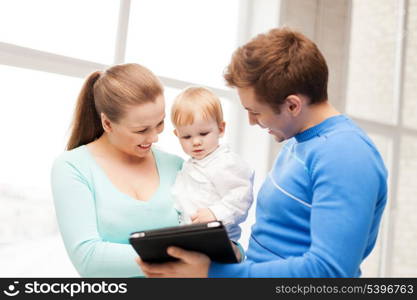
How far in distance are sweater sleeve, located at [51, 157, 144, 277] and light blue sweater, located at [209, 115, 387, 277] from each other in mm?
319

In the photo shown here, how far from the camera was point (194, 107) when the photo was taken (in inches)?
73.2

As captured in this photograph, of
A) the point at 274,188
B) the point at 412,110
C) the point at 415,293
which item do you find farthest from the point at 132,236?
the point at 412,110

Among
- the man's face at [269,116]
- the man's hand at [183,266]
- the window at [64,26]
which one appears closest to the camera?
the man's hand at [183,266]

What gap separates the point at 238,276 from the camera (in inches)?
55.6

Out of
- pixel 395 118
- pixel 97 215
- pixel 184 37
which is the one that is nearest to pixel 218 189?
pixel 97 215

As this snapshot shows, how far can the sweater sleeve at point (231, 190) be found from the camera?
1.79 m

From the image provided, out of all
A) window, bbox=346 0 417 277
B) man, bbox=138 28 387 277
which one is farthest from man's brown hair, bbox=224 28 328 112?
window, bbox=346 0 417 277

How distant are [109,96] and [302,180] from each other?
0.73 metres

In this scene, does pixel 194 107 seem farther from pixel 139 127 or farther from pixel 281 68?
pixel 281 68

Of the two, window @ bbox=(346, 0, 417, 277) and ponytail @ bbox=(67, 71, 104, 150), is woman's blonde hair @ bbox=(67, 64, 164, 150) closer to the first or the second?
ponytail @ bbox=(67, 71, 104, 150)

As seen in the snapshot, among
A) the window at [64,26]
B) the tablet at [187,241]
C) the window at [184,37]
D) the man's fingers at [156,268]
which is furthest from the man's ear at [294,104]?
the window at [184,37]

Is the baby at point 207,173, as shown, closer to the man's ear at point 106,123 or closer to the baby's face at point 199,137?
the baby's face at point 199,137

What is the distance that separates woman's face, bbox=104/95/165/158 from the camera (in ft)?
5.73

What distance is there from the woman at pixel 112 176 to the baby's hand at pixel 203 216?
91mm
